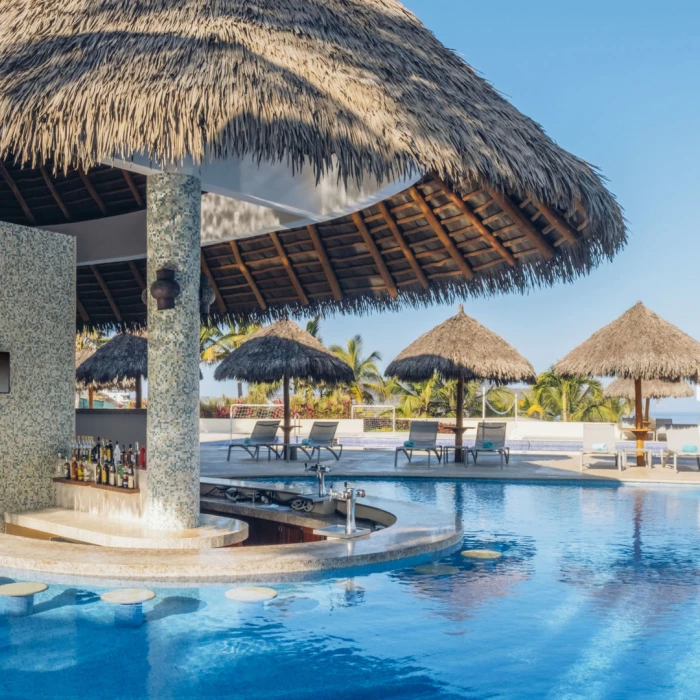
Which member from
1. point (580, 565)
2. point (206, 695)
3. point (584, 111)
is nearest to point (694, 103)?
point (584, 111)

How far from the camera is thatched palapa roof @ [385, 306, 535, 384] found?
14.0 m

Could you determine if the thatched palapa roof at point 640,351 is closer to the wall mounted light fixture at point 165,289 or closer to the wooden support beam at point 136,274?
the wooden support beam at point 136,274

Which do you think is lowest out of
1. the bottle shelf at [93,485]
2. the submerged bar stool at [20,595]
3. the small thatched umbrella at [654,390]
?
the submerged bar stool at [20,595]

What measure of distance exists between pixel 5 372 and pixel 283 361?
8.68 metres

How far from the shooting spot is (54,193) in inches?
331

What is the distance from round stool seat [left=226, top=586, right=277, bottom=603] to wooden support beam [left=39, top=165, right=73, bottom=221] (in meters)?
5.22

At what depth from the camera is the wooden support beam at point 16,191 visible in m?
8.13

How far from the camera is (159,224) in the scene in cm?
570

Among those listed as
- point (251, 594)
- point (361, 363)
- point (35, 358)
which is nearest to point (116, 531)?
point (251, 594)

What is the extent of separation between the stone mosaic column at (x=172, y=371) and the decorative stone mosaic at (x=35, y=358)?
3.97 feet

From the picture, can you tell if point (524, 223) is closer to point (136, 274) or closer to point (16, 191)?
point (136, 274)

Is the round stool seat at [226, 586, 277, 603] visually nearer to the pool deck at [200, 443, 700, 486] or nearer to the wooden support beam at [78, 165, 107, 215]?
the wooden support beam at [78, 165, 107, 215]

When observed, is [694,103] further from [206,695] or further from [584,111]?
[206,695]

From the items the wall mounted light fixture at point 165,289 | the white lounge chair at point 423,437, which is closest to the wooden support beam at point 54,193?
the wall mounted light fixture at point 165,289
